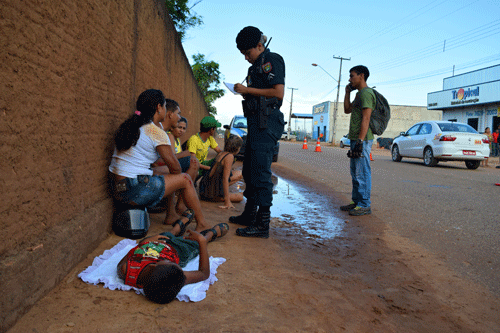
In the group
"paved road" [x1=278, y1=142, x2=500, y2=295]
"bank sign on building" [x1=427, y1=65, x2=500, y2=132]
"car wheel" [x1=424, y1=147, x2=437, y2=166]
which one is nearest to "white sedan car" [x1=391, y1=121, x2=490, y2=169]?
"car wheel" [x1=424, y1=147, x2=437, y2=166]

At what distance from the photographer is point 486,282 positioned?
2.78 m

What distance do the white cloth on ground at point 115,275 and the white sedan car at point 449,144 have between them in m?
10.8

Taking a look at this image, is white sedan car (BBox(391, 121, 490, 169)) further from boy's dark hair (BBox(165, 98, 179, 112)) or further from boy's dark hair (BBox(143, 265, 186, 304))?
boy's dark hair (BBox(143, 265, 186, 304))

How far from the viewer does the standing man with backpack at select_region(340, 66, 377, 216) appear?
474 cm

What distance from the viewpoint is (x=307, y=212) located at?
5.08 meters

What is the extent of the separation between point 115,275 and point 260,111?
1.99m

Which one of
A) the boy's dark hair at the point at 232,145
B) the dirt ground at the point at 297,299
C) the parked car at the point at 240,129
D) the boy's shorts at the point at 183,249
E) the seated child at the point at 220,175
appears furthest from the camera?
the parked car at the point at 240,129

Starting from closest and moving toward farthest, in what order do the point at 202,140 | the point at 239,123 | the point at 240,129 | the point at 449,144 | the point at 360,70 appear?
the point at 360,70, the point at 202,140, the point at 449,144, the point at 240,129, the point at 239,123

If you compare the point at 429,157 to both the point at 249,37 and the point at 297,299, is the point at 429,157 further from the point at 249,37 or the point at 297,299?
the point at 297,299

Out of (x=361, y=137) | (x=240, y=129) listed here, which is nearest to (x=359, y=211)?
(x=361, y=137)

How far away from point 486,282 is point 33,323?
3006 millimetres

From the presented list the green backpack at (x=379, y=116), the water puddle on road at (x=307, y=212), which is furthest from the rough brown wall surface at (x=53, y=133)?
the green backpack at (x=379, y=116)

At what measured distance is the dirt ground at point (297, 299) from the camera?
1.94m

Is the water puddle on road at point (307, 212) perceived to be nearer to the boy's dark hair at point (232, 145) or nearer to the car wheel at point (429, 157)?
the boy's dark hair at point (232, 145)
